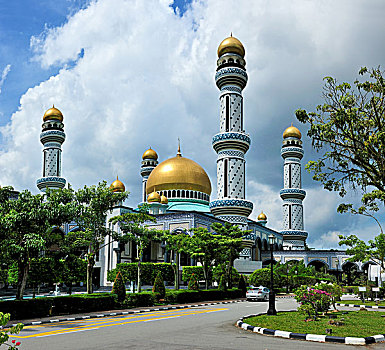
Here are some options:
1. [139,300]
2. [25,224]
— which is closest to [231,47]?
[139,300]

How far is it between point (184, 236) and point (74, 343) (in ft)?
74.1

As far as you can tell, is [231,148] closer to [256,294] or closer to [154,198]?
[154,198]

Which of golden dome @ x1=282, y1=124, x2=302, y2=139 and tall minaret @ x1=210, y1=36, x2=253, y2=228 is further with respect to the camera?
golden dome @ x1=282, y1=124, x2=302, y2=139

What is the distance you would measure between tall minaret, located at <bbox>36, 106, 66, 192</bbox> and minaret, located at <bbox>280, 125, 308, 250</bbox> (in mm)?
33346

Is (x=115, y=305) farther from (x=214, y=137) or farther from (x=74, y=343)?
(x=214, y=137)

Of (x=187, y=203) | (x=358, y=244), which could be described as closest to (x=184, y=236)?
(x=358, y=244)

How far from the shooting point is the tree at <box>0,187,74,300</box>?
57.5 ft

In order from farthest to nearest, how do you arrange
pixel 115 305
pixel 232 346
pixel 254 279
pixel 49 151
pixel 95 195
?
pixel 49 151 → pixel 254 279 → pixel 95 195 → pixel 115 305 → pixel 232 346

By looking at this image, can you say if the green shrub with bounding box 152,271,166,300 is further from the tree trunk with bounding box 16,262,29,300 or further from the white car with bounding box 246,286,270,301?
the tree trunk with bounding box 16,262,29,300

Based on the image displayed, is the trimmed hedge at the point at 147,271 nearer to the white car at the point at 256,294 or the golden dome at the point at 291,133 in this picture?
the white car at the point at 256,294

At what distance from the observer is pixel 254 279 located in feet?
152

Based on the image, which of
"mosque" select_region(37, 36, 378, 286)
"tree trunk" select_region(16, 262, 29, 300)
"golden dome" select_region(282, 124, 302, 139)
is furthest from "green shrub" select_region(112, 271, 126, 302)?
"golden dome" select_region(282, 124, 302, 139)

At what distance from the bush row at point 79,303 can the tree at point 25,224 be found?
2.95 feet

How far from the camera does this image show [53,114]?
61.4 metres
